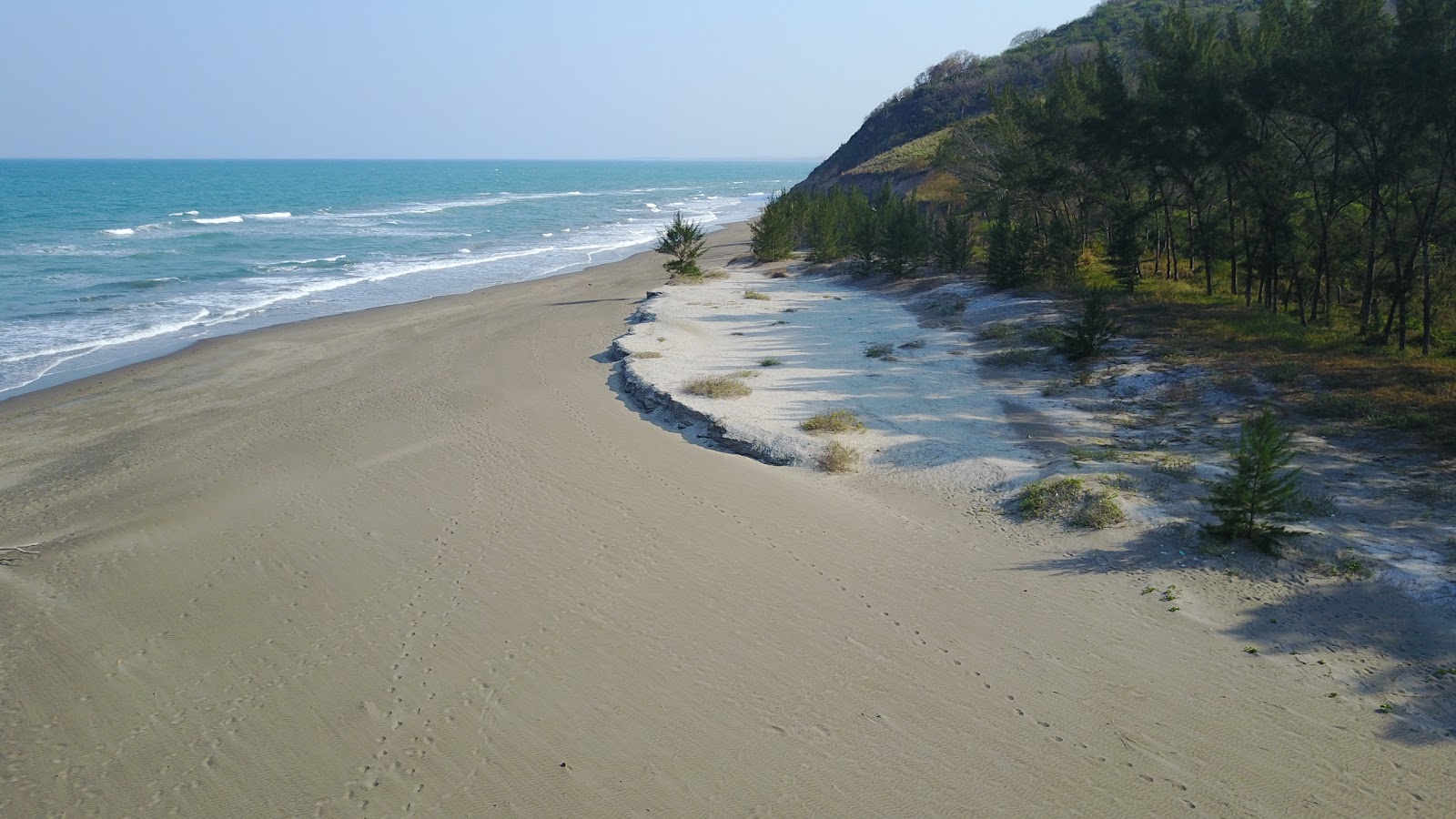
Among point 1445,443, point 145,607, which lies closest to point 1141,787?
point 1445,443

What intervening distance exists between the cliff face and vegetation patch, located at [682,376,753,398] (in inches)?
1654

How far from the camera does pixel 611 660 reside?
22.2 feet

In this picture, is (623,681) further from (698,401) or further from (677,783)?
(698,401)

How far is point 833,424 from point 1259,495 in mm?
5475

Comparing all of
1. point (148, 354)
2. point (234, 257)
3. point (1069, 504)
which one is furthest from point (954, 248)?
point (234, 257)

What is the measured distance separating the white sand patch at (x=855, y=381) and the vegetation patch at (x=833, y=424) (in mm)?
147

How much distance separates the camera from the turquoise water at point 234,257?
22.2 meters

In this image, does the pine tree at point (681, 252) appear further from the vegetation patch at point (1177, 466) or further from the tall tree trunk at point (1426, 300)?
the vegetation patch at point (1177, 466)

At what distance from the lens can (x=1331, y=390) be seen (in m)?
11.6

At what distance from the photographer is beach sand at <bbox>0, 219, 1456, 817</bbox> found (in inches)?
212

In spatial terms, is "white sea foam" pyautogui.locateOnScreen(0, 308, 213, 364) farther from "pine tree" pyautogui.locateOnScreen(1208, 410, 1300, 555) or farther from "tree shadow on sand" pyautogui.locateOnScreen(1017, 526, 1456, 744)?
"pine tree" pyautogui.locateOnScreen(1208, 410, 1300, 555)

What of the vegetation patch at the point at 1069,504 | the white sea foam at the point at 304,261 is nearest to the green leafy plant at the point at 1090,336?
the vegetation patch at the point at 1069,504

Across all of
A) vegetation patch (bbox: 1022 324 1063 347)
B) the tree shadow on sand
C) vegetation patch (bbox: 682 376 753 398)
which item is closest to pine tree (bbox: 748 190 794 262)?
vegetation patch (bbox: 1022 324 1063 347)

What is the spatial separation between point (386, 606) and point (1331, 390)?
12.3 m
